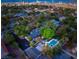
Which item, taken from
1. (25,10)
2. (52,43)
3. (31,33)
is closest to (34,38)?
(31,33)

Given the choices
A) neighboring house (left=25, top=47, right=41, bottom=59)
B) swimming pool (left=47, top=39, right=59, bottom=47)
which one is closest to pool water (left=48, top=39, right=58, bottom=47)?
swimming pool (left=47, top=39, right=59, bottom=47)

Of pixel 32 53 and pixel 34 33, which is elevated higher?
pixel 34 33

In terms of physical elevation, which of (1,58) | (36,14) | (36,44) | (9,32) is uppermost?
(36,14)

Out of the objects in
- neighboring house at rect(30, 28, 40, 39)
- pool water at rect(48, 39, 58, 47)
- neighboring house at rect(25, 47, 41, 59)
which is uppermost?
neighboring house at rect(30, 28, 40, 39)

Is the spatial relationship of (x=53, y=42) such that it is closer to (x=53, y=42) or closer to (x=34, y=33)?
(x=53, y=42)

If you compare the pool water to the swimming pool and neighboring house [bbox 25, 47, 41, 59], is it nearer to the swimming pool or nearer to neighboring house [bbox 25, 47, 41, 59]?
the swimming pool

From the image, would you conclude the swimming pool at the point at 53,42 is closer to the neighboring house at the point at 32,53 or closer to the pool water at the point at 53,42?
the pool water at the point at 53,42

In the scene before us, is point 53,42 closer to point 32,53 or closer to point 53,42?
point 53,42

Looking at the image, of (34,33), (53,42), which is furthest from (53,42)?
(34,33)

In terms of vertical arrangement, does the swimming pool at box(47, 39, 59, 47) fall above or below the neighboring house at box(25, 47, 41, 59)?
above

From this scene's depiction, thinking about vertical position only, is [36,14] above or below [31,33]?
above

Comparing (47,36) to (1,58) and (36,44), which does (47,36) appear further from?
(1,58)
